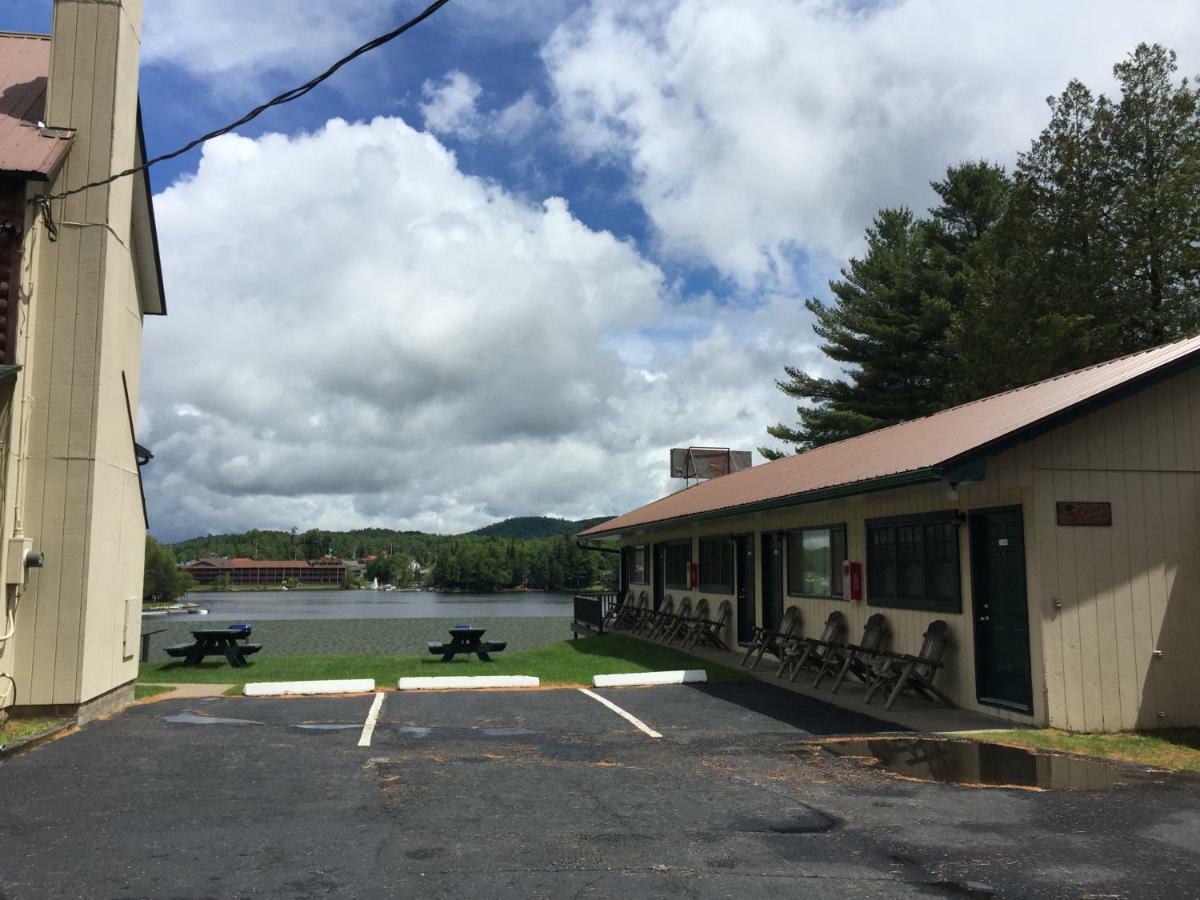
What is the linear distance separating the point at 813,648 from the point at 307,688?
697 cm

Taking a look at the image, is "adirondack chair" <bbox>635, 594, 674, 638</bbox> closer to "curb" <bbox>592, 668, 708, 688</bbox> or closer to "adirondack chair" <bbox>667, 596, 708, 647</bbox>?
"adirondack chair" <bbox>667, 596, 708, 647</bbox>

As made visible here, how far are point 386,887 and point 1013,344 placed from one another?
26.2 m

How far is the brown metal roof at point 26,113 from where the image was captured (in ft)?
31.7

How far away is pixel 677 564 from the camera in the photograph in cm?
2270

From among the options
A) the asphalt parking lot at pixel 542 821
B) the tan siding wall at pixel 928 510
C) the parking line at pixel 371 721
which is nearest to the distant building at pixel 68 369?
the asphalt parking lot at pixel 542 821

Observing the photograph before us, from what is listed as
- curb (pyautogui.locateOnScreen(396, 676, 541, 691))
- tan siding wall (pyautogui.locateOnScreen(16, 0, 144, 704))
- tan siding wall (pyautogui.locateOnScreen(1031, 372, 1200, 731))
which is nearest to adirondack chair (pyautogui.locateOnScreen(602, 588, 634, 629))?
curb (pyautogui.locateOnScreen(396, 676, 541, 691))

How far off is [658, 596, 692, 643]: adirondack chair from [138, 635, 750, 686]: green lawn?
0.69m

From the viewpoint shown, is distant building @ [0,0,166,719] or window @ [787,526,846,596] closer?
distant building @ [0,0,166,719]

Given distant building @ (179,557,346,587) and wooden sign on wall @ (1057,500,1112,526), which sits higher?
wooden sign on wall @ (1057,500,1112,526)

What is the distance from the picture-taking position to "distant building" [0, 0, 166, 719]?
31.3ft

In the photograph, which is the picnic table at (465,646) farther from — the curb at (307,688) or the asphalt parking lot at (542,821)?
the asphalt parking lot at (542,821)

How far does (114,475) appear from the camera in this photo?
10.7 meters

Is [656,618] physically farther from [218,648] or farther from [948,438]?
[948,438]

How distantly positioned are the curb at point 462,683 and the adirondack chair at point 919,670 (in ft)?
16.0
